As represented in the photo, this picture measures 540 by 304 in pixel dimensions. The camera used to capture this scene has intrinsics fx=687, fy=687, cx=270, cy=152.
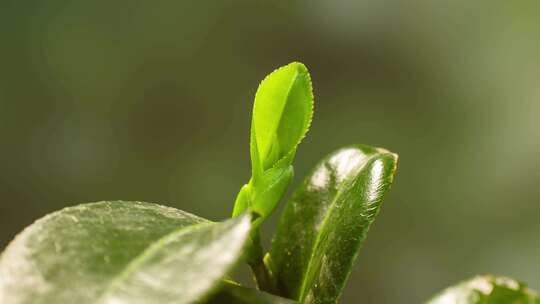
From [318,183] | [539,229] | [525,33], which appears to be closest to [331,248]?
[318,183]

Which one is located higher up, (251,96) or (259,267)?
(251,96)

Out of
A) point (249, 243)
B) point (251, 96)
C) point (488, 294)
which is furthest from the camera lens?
point (251, 96)

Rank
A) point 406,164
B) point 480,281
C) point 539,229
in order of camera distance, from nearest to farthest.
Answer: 1. point 480,281
2. point 539,229
3. point 406,164

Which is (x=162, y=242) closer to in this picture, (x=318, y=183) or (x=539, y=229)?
(x=318, y=183)

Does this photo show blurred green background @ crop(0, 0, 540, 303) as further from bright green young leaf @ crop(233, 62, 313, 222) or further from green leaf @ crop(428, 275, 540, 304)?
green leaf @ crop(428, 275, 540, 304)

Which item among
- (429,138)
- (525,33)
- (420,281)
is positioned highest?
(525,33)

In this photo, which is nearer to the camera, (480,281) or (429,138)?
(480,281)

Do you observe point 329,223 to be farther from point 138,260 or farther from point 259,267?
point 138,260

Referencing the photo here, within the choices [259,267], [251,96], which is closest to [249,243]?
[259,267]

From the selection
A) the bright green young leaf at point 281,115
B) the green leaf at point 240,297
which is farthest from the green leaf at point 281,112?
the green leaf at point 240,297
